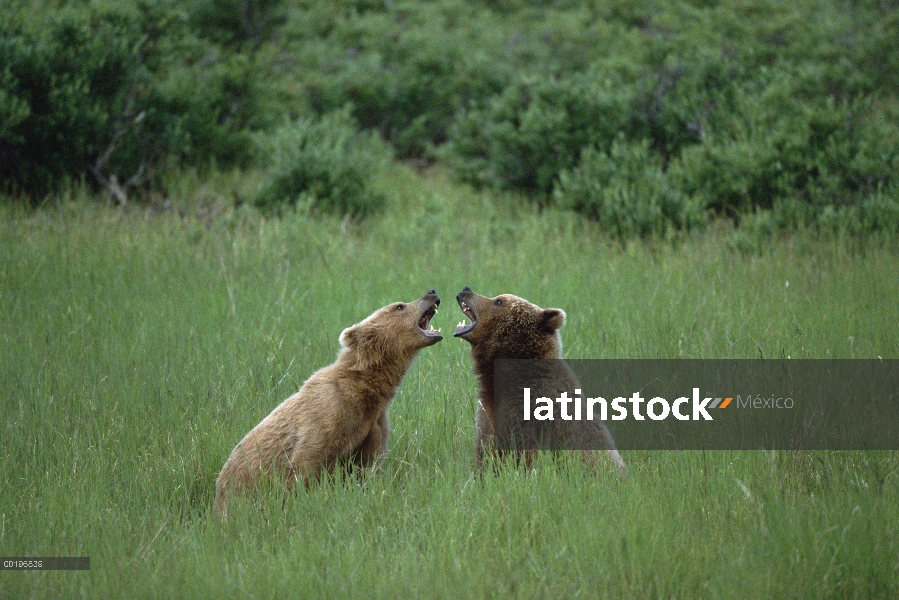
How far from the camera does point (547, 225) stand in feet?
34.5

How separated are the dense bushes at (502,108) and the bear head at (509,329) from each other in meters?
4.95

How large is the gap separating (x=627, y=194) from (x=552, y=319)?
575 centimetres

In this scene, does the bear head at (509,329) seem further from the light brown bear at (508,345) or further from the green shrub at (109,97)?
the green shrub at (109,97)

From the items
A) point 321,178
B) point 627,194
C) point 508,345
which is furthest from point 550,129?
point 508,345

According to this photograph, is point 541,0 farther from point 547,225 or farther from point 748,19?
point 547,225

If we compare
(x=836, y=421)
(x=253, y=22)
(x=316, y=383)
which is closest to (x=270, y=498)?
(x=316, y=383)

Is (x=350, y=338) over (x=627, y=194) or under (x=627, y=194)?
under

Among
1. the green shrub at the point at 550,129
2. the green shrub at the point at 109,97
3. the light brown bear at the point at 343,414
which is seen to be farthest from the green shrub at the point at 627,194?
the light brown bear at the point at 343,414

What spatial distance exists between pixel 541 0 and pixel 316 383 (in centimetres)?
1897

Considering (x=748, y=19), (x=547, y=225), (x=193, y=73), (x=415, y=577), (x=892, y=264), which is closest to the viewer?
(x=415, y=577)

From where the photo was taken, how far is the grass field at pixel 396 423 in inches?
142

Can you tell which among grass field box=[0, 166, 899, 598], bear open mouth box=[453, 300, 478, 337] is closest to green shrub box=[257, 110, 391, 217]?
grass field box=[0, 166, 899, 598]

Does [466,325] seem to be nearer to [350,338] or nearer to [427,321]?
[427,321]

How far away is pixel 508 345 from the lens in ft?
16.6
